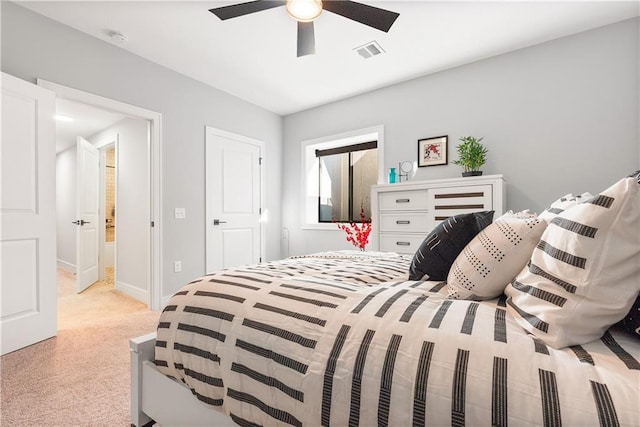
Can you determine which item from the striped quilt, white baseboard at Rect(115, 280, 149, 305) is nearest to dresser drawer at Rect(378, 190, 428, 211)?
the striped quilt

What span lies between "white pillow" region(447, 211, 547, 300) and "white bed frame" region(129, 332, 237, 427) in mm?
904

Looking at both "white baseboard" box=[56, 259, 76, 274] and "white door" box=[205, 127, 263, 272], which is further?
"white baseboard" box=[56, 259, 76, 274]

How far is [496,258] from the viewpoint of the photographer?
3.28ft

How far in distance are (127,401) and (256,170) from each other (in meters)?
3.32

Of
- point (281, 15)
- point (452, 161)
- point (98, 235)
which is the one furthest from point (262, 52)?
point (98, 235)

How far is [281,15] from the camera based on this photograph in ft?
8.28

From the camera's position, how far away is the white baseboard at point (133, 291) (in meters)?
3.63

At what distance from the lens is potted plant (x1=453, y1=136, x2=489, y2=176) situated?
3.07 m

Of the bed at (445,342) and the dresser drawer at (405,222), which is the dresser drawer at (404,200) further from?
the bed at (445,342)

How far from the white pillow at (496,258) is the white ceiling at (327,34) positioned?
7.10 feet

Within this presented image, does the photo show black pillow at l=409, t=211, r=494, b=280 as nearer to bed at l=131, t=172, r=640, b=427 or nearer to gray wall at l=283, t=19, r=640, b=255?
bed at l=131, t=172, r=640, b=427

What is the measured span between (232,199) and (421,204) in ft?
8.06

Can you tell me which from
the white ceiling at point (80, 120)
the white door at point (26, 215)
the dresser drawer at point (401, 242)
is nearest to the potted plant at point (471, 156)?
the dresser drawer at point (401, 242)

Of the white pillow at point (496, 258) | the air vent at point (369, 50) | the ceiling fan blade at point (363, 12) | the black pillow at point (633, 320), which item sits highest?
the air vent at point (369, 50)
